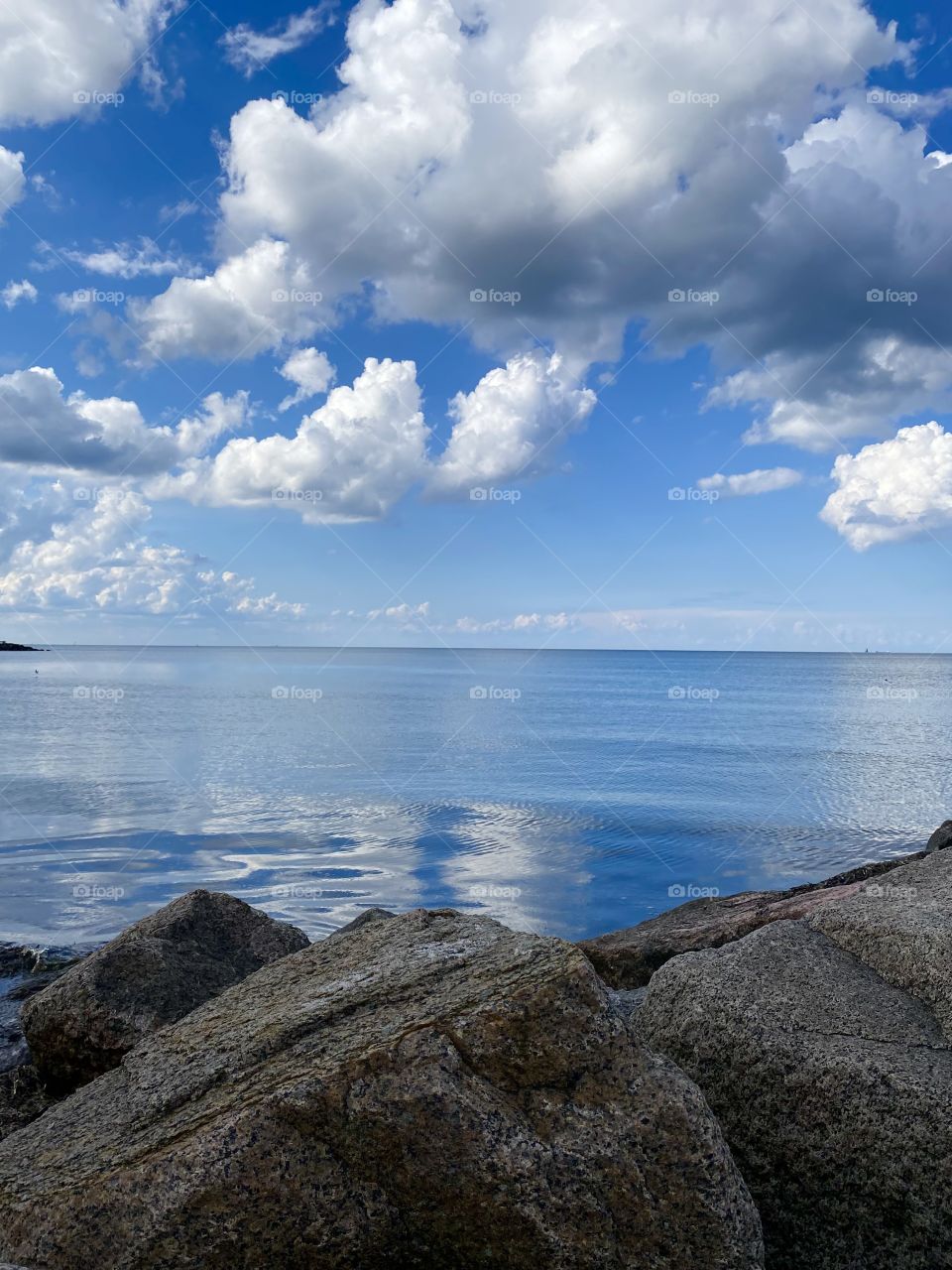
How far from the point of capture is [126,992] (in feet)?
26.1

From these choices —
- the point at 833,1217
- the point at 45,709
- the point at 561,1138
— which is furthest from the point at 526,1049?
the point at 45,709

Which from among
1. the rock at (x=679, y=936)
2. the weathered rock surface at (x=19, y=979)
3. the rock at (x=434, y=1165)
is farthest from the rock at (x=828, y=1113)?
the weathered rock surface at (x=19, y=979)

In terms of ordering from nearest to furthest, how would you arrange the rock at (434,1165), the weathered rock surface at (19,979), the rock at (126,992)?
the rock at (434,1165)
the rock at (126,992)
the weathered rock surface at (19,979)

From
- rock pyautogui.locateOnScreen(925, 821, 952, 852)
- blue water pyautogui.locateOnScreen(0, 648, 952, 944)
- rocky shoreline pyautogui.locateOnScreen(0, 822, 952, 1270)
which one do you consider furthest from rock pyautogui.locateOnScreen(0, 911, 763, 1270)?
blue water pyautogui.locateOnScreen(0, 648, 952, 944)

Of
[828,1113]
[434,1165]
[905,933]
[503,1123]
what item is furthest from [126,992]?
[905,933]

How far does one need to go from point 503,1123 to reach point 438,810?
26.5 m

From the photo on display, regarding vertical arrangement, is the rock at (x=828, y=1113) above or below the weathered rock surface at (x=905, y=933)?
below

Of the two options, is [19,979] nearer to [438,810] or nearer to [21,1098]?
[21,1098]

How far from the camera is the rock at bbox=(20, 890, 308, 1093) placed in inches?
307

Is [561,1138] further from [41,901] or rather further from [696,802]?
[696,802]

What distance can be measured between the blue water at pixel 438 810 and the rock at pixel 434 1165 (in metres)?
12.5

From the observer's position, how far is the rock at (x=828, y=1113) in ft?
16.8

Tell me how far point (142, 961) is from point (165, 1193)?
4.35m

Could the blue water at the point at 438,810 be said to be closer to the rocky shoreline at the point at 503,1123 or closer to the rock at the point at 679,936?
the rock at the point at 679,936
